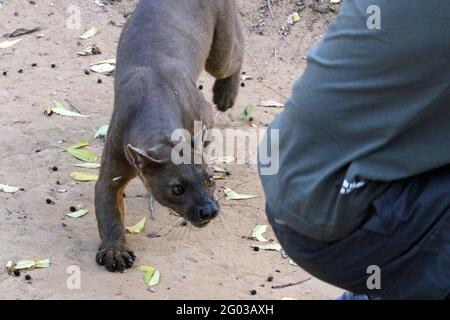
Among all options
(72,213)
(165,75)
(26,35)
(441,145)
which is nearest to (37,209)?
(72,213)

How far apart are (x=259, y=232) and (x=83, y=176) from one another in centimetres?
146

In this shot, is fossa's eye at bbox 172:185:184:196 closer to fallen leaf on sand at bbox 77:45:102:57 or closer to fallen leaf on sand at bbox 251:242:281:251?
fallen leaf on sand at bbox 251:242:281:251

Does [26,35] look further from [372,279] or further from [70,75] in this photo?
[372,279]

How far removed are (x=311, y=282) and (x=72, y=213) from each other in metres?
1.82

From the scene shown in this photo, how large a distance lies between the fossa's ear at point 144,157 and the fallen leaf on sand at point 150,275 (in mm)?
643

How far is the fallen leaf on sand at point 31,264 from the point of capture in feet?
18.3

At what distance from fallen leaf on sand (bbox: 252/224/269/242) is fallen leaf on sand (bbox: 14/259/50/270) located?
55.9 inches

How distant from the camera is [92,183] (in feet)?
22.4

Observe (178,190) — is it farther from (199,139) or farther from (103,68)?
(103,68)

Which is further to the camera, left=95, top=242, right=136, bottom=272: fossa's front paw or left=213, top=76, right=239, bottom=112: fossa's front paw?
left=213, top=76, right=239, bottom=112: fossa's front paw

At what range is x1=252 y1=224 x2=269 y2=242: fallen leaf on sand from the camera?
6.21 metres

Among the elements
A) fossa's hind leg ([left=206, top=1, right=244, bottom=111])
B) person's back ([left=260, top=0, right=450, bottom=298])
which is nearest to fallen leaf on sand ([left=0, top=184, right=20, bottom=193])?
fossa's hind leg ([left=206, top=1, right=244, bottom=111])

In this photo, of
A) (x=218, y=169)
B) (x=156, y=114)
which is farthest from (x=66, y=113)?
(x=156, y=114)

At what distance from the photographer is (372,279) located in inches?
141
